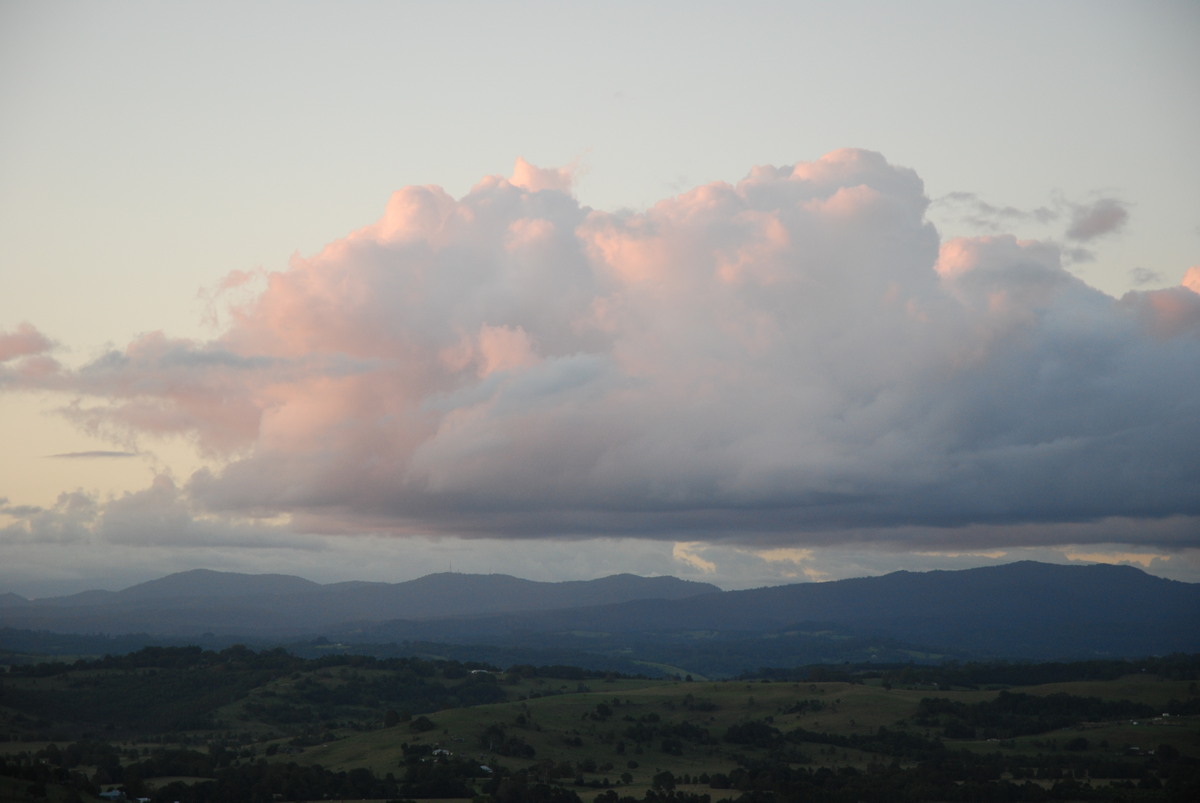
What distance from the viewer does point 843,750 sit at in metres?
196

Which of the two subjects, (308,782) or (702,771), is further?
(702,771)

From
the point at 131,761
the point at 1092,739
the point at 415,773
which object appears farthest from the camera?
the point at 1092,739

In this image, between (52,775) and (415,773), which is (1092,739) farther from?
(52,775)

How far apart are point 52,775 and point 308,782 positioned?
108 feet

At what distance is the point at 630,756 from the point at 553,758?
49.4 ft

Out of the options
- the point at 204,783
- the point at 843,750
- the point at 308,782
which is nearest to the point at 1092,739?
the point at 843,750

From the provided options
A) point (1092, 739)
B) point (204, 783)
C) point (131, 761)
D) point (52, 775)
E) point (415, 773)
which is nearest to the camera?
point (52, 775)

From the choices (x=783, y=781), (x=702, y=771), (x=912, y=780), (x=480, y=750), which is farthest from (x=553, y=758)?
(x=912, y=780)

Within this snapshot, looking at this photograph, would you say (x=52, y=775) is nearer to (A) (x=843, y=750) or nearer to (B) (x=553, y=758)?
(B) (x=553, y=758)

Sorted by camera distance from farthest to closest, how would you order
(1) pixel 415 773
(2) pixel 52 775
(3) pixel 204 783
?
1. (1) pixel 415 773
2. (3) pixel 204 783
3. (2) pixel 52 775

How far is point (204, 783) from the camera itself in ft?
477

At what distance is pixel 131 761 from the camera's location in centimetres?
17812

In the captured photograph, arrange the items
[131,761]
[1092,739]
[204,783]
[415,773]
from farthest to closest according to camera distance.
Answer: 1. [1092,739]
2. [131,761]
3. [415,773]
4. [204,783]

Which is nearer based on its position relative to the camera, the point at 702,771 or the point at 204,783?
the point at 204,783
